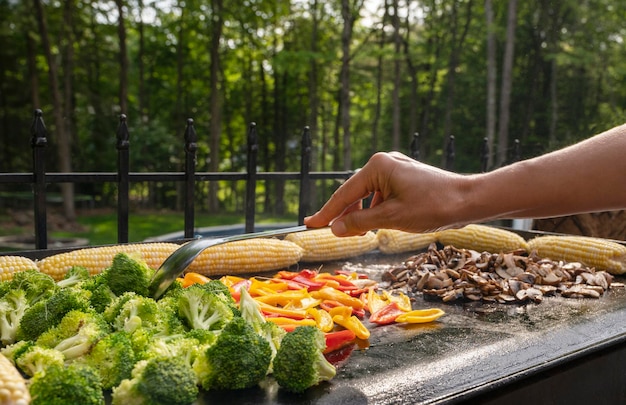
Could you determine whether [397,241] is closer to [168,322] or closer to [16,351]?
[168,322]

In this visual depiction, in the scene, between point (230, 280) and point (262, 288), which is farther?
point (230, 280)

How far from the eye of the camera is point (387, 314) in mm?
2686

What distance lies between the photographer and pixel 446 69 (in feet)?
89.8

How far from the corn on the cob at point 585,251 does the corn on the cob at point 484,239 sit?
13 cm

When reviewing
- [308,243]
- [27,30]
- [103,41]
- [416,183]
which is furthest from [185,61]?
[416,183]

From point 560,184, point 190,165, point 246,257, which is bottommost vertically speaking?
point 246,257

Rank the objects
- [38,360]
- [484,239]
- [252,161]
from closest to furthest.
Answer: [38,360], [484,239], [252,161]

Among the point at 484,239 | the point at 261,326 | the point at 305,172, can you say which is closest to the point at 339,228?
the point at 261,326

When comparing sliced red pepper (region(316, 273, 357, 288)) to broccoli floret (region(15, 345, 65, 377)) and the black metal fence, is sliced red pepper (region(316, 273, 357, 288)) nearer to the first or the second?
broccoli floret (region(15, 345, 65, 377))

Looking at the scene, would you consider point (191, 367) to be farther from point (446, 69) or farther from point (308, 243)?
point (446, 69)

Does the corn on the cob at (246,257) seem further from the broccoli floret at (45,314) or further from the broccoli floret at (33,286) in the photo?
the broccoli floret at (45,314)

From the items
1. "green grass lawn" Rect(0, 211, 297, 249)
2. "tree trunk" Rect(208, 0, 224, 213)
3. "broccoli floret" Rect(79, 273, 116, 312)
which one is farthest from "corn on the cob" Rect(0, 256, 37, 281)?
"tree trunk" Rect(208, 0, 224, 213)

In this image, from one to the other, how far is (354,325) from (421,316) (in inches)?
17.2

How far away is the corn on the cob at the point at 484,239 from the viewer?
4.24 metres
